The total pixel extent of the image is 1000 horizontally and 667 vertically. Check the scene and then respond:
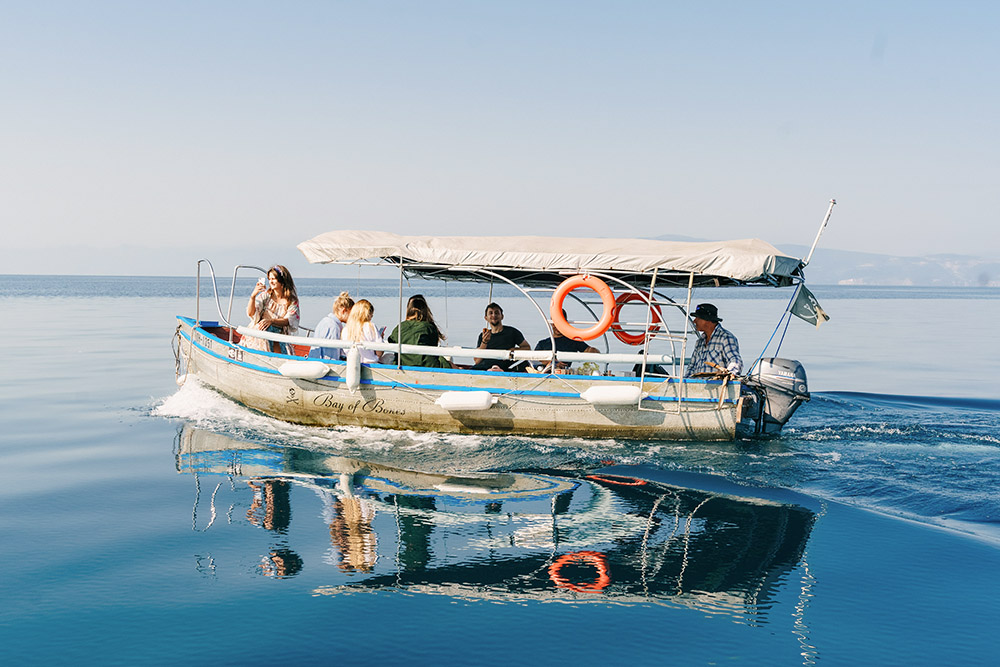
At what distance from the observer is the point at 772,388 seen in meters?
10.2

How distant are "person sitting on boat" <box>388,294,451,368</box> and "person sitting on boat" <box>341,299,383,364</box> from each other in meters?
0.38

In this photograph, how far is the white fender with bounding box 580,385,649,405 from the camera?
984 cm

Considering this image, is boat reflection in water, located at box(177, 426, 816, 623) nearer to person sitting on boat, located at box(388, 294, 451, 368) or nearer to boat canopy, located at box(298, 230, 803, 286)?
person sitting on boat, located at box(388, 294, 451, 368)

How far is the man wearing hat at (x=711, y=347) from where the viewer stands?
33.6ft

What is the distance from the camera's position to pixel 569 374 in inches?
401

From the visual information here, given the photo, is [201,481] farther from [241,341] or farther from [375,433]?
[241,341]

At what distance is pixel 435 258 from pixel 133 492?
4640mm

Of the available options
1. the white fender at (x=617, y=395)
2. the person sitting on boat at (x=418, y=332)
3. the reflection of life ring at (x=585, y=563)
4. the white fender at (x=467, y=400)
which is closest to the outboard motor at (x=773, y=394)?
the white fender at (x=617, y=395)

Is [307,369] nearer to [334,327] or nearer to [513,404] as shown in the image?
[334,327]

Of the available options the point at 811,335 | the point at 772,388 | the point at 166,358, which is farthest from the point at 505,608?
the point at 811,335

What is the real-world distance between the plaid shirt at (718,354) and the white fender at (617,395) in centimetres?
102

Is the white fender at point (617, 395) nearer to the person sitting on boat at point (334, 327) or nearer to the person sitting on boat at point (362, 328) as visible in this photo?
the person sitting on boat at point (362, 328)

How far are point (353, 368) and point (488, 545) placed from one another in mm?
4635

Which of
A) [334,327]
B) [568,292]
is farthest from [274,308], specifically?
[568,292]
